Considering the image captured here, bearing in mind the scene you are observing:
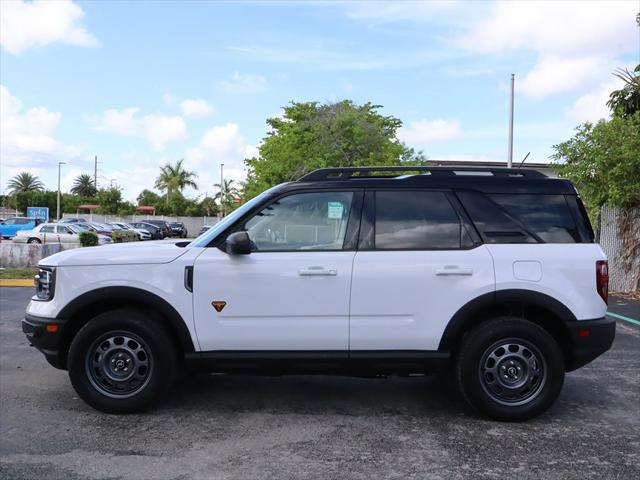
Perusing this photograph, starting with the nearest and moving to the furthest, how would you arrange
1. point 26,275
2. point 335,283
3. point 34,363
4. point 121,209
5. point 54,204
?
point 335,283 → point 34,363 → point 26,275 → point 121,209 → point 54,204

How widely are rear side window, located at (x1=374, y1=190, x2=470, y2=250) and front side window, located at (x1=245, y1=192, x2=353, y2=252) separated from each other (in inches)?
11.4

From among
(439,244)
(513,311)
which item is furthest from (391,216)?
(513,311)

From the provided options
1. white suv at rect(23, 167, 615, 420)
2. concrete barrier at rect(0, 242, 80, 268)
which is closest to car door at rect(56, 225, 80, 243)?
concrete barrier at rect(0, 242, 80, 268)

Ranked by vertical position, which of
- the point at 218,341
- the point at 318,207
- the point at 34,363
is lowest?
the point at 34,363

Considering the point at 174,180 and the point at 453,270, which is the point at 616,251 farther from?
the point at 174,180

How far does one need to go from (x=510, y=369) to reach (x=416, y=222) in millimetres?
1324

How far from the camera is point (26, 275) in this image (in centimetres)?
1519

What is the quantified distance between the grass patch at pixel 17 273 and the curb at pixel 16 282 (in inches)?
17.3

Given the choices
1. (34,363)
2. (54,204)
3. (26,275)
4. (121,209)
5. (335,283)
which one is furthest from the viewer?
(54,204)

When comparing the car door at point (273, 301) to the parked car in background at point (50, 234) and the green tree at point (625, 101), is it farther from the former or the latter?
the parked car in background at point (50, 234)

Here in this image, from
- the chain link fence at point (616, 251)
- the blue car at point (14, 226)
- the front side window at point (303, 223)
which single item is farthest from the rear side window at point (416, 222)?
the blue car at point (14, 226)

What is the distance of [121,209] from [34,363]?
63.9 m

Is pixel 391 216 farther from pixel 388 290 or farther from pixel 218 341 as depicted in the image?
pixel 218 341

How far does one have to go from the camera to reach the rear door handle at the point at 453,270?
460 centimetres
